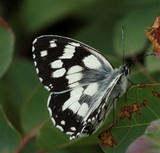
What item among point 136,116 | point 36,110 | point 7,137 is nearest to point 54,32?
point 36,110

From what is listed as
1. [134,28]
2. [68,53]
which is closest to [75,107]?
[68,53]

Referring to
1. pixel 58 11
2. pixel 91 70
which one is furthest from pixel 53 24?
pixel 91 70

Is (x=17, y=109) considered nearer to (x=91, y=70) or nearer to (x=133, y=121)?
(x=91, y=70)

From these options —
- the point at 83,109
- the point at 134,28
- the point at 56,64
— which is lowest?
the point at 134,28

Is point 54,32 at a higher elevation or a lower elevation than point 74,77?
lower

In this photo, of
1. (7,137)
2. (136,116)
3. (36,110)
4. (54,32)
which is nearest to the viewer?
(136,116)

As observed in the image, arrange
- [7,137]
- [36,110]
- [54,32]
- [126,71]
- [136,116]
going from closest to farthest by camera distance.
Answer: [136,116] → [126,71] → [7,137] → [36,110] → [54,32]

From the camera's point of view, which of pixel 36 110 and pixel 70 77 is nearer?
pixel 70 77

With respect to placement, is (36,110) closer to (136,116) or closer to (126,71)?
→ (126,71)
